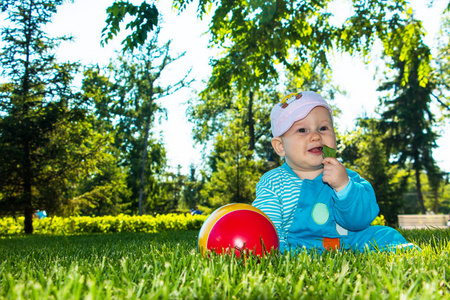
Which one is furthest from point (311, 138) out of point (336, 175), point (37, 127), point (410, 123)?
point (410, 123)

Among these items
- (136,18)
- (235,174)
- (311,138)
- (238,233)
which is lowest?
(238,233)

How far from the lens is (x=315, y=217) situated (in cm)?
341

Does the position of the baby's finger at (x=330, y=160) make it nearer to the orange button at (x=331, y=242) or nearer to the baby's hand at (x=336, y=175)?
the baby's hand at (x=336, y=175)

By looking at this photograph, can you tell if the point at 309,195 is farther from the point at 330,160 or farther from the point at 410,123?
the point at 410,123

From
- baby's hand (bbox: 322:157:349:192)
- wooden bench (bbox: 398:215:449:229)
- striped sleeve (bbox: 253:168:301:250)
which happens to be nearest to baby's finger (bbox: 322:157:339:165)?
baby's hand (bbox: 322:157:349:192)

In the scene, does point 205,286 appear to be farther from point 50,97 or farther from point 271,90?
point 271,90

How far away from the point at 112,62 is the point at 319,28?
27.9 metres

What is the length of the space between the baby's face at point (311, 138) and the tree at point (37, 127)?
1255 centimetres

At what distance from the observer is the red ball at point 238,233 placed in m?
2.76

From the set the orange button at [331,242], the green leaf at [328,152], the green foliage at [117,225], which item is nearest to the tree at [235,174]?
the green foliage at [117,225]

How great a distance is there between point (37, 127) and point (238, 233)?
13.7 meters

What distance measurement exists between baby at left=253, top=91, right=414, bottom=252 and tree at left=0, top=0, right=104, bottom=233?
12425 millimetres

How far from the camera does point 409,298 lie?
1.39 m

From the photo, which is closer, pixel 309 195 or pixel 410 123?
pixel 309 195
